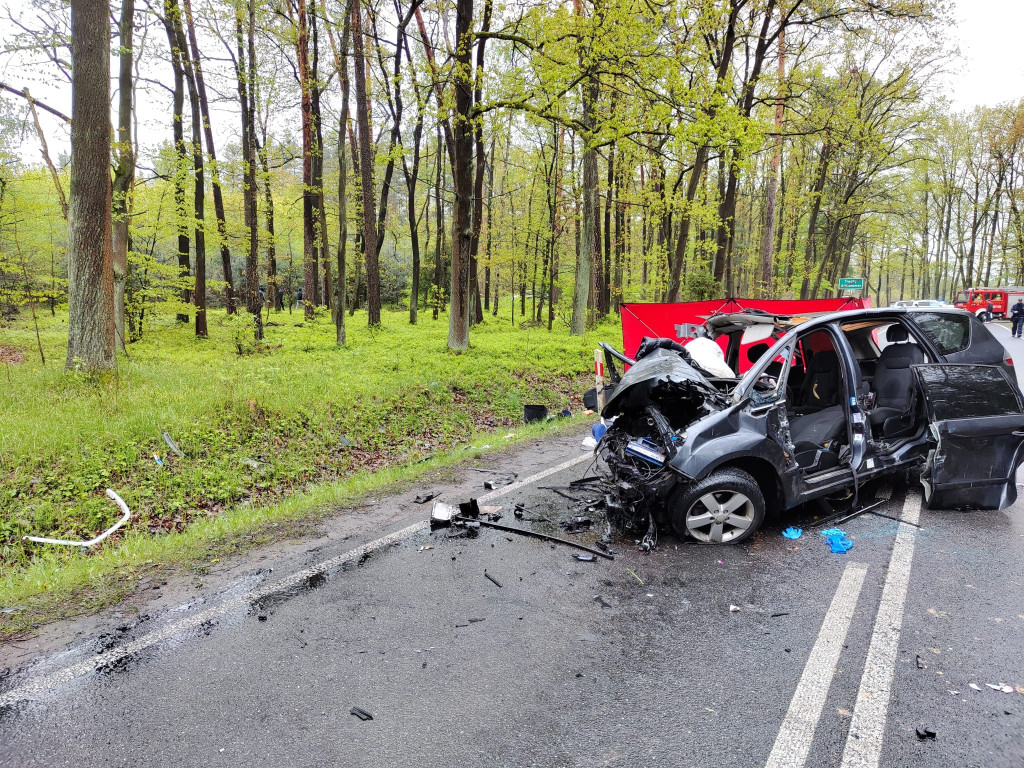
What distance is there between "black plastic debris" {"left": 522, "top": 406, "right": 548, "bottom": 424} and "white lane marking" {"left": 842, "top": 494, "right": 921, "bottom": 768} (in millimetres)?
5892

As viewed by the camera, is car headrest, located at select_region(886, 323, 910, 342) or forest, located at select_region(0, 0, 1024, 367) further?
forest, located at select_region(0, 0, 1024, 367)

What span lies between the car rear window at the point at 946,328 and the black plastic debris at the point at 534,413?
5581 millimetres

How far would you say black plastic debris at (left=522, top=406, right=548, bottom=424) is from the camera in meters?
9.24

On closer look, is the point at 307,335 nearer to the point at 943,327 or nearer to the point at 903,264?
the point at 943,327

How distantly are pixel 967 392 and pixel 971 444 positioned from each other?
489 millimetres

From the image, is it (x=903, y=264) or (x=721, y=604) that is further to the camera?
(x=903, y=264)

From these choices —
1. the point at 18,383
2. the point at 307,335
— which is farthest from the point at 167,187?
the point at 18,383

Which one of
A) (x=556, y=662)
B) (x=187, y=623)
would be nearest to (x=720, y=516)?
(x=556, y=662)

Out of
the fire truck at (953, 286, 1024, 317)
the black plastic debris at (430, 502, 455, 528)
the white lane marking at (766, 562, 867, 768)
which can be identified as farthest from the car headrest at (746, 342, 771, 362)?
the fire truck at (953, 286, 1024, 317)

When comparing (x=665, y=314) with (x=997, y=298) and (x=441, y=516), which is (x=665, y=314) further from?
(x=997, y=298)

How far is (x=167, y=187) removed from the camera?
14078 mm

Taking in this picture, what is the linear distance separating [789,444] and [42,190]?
22072mm

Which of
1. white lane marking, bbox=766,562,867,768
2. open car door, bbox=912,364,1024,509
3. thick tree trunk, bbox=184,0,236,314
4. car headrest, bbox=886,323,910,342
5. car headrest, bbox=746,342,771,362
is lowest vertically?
white lane marking, bbox=766,562,867,768

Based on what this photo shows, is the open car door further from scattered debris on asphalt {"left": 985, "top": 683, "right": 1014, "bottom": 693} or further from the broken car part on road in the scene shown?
the broken car part on road
